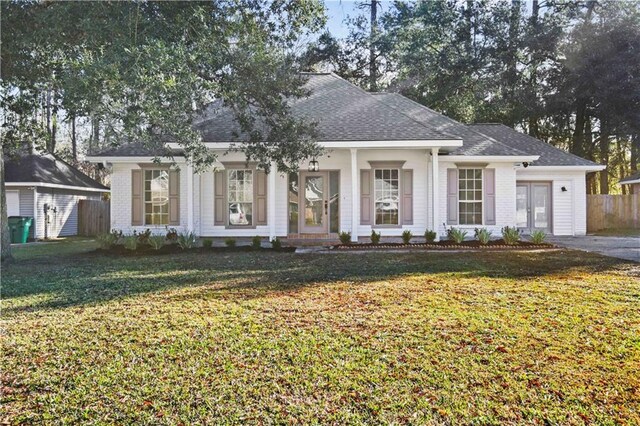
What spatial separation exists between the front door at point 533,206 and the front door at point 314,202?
7.46 metres

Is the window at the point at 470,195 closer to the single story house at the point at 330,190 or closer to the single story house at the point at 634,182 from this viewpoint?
the single story house at the point at 330,190

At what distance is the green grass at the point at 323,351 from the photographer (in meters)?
2.75

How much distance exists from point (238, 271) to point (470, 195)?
349 inches

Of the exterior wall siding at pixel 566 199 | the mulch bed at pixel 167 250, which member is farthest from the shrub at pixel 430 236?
the exterior wall siding at pixel 566 199

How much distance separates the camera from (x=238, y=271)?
26.1ft

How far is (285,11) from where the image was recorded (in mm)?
8781

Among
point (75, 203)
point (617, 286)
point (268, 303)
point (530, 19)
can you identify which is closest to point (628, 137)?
point (530, 19)

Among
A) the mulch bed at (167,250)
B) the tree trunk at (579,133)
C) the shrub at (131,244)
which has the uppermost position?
the tree trunk at (579,133)

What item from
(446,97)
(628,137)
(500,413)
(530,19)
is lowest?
(500,413)

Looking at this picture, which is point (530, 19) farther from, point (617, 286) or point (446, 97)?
point (617, 286)

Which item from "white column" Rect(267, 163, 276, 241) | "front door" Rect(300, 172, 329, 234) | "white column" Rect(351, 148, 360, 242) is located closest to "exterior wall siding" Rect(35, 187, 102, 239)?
"white column" Rect(267, 163, 276, 241)

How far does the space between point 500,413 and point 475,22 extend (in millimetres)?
25458

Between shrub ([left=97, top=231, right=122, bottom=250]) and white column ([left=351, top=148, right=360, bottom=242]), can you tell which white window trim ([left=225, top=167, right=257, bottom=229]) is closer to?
white column ([left=351, top=148, right=360, bottom=242])

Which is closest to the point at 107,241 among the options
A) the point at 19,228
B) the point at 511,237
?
the point at 19,228
